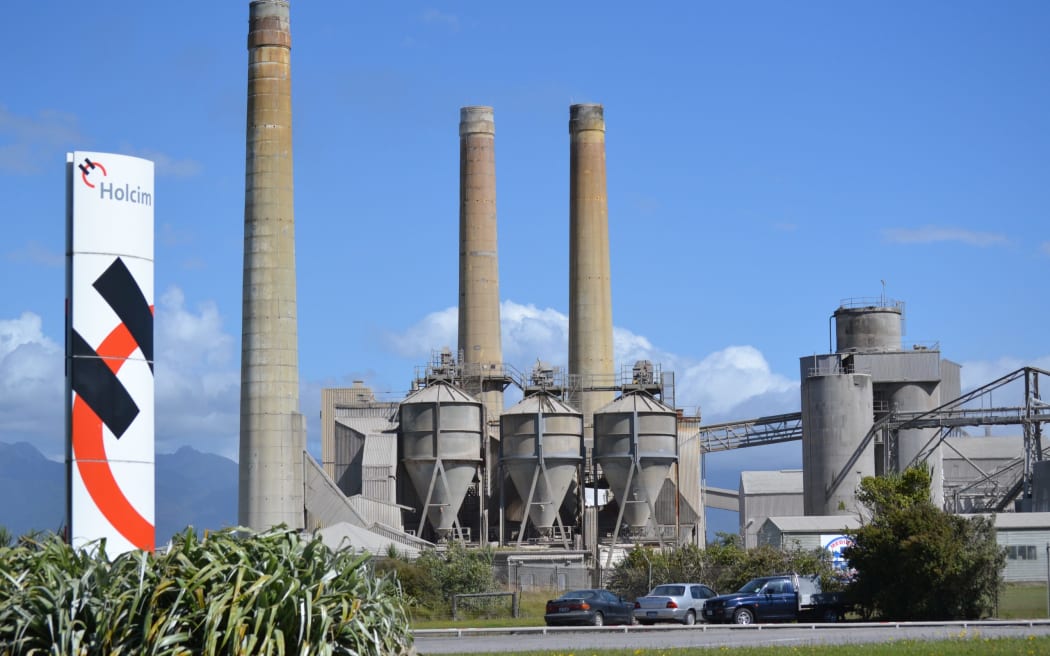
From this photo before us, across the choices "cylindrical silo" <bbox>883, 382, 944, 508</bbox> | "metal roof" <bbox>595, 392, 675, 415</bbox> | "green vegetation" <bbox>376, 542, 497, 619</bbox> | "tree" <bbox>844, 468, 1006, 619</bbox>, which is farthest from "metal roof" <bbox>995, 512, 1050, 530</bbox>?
"metal roof" <bbox>595, 392, 675, 415</bbox>

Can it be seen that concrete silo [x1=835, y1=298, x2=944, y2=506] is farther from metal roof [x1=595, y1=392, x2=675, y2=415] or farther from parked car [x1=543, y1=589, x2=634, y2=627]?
parked car [x1=543, y1=589, x2=634, y2=627]

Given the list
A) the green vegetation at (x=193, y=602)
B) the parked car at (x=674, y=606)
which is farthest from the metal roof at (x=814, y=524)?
the green vegetation at (x=193, y=602)

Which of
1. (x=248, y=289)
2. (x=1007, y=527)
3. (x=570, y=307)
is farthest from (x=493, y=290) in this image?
(x=1007, y=527)

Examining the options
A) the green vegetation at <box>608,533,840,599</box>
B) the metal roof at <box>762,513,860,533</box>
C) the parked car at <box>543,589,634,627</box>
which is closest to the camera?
the parked car at <box>543,589,634,627</box>

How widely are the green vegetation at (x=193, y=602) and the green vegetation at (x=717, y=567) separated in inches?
1214

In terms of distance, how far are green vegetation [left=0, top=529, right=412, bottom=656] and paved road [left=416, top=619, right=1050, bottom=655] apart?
36.7ft

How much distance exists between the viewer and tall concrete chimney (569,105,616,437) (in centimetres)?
7962

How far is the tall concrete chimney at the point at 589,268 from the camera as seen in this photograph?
79625 mm

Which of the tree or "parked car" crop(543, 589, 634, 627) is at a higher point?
the tree

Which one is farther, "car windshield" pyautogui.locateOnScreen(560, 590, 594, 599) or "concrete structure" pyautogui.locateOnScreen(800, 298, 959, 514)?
"concrete structure" pyautogui.locateOnScreen(800, 298, 959, 514)

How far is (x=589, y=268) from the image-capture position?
79625 millimetres

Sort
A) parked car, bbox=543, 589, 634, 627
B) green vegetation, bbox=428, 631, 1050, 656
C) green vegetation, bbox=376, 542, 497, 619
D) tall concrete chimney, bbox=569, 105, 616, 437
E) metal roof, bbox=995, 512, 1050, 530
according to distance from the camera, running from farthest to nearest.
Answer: tall concrete chimney, bbox=569, 105, 616, 437
metal roof, bbox=995, 512, 1050, 530
green vegetation, bbox=376, 542, 497, 619
parked car, bbox=543, 589, 634, 627
green vegetation, bbox=428, 631, 1050, 656

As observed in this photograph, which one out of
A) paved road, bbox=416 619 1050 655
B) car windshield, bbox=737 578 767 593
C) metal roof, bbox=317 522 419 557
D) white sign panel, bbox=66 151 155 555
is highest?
white sign panel, bbox=66 151 155 555

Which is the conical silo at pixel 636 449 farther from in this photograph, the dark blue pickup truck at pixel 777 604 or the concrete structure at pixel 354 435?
the dark blue pickup truck at pixel 777 604
